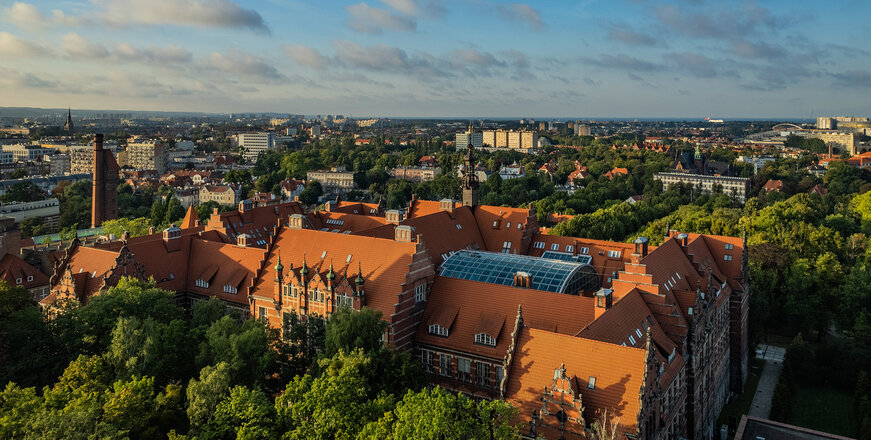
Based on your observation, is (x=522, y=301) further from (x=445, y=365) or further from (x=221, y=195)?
(x=221, y=195)

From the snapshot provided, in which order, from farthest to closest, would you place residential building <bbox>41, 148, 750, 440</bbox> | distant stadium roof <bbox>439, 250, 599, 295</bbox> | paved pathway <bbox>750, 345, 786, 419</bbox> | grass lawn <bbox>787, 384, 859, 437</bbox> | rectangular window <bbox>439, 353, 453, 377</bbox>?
paved pathway <bbox>750, 345, 786, 419</bbox>, grass lawn <bbox>787, 384, 859, 437</bbox>, distant stadium roof <bbox>439, 250, 599, 295</bbox>, rectangular window <bbox>439, 353, 453, 377</bbox>, residential building <bbox>41, 148, 750, 440</bbox>

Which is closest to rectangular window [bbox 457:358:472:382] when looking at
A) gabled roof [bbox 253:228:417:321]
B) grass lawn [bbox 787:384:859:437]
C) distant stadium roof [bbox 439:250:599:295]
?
gabled roof [bbox 253:228:417:321]

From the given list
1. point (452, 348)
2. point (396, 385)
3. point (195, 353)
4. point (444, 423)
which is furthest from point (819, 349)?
point (195, 353)

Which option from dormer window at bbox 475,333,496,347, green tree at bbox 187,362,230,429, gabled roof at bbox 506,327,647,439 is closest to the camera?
green tree at bbox 187,362,230,429

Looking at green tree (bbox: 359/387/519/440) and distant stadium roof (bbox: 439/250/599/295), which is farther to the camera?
distant stadium roof (bbox: 439/250/599/295)

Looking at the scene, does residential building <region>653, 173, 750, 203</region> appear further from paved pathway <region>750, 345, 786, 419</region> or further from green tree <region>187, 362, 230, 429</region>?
green tree <region>187, 362, 230, 429</region>

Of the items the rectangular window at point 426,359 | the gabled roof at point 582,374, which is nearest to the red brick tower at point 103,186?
the rectangular window at point 426,359

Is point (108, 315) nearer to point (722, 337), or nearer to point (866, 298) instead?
point (722, 337)
